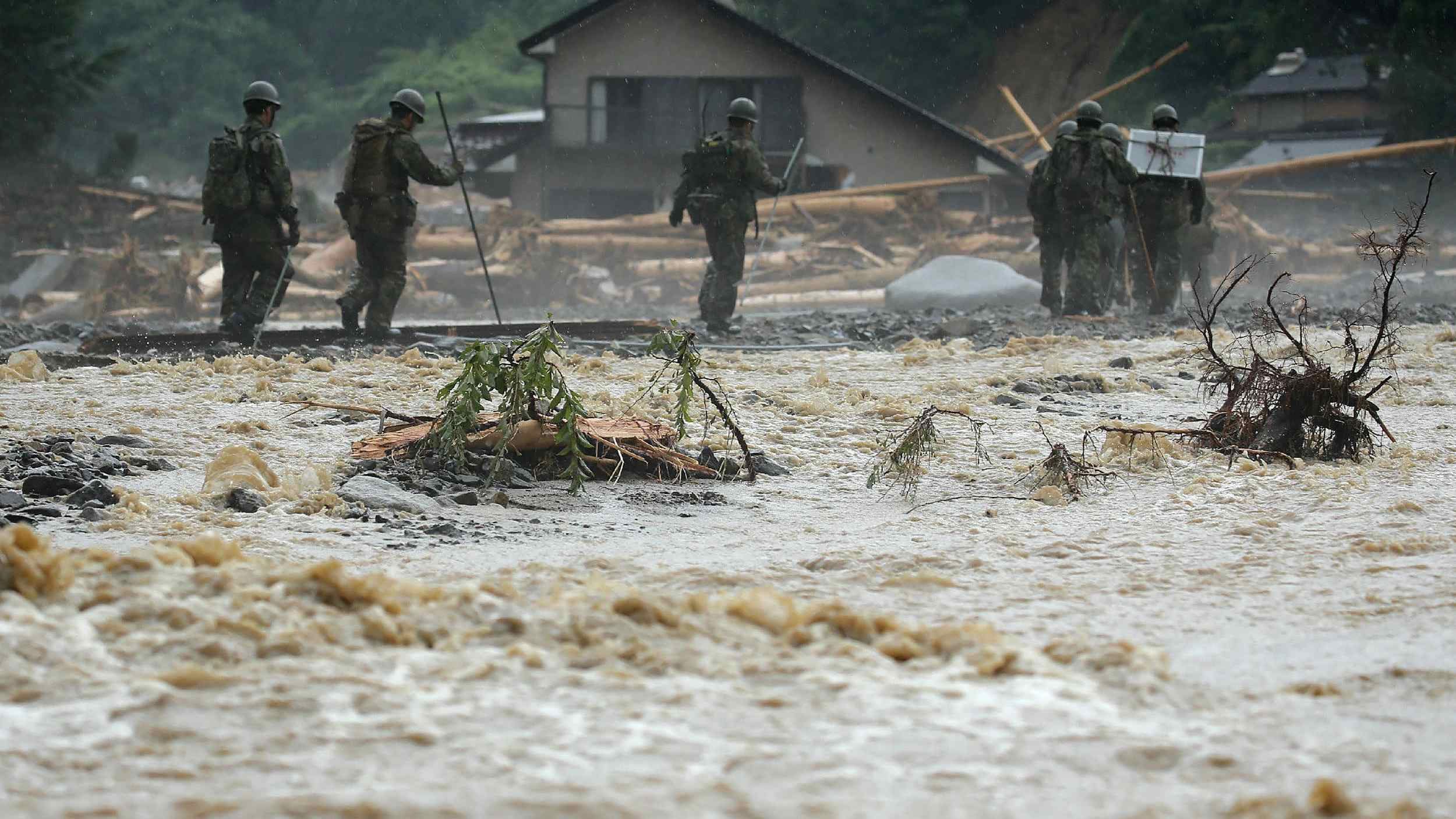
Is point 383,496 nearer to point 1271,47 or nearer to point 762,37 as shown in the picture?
point 762,37

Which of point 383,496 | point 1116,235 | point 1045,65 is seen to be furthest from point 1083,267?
point 1045,65

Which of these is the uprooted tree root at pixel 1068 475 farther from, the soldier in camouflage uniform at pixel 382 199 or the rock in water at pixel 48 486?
the soldier in camouflage uniform at pixel 382 199

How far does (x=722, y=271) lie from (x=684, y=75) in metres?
17.3

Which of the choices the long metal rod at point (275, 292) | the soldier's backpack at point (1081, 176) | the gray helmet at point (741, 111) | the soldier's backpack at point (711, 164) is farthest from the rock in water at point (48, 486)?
the soldier's backpack at point (1081, 176)

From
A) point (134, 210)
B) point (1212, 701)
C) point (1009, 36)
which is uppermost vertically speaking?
point (1009, 36)

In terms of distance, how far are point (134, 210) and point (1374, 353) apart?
924 inches

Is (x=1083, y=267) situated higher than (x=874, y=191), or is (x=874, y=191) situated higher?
(x=874, y=191)

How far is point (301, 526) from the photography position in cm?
458

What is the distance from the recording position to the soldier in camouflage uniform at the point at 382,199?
35.1 feet

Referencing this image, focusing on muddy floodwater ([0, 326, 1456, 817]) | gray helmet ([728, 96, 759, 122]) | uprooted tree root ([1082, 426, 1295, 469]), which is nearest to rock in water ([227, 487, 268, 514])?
muddy floodwater ([0, 326, 1456, 817])

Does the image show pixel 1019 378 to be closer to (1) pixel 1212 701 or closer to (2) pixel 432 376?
(2) pixel 432 376

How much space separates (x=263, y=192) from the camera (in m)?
10.5

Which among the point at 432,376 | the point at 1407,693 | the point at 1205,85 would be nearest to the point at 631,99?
the point at 1205,85

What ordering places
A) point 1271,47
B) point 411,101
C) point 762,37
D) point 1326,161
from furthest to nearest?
point 1271,47, point 762,37, point 1326,161, point 411,101
